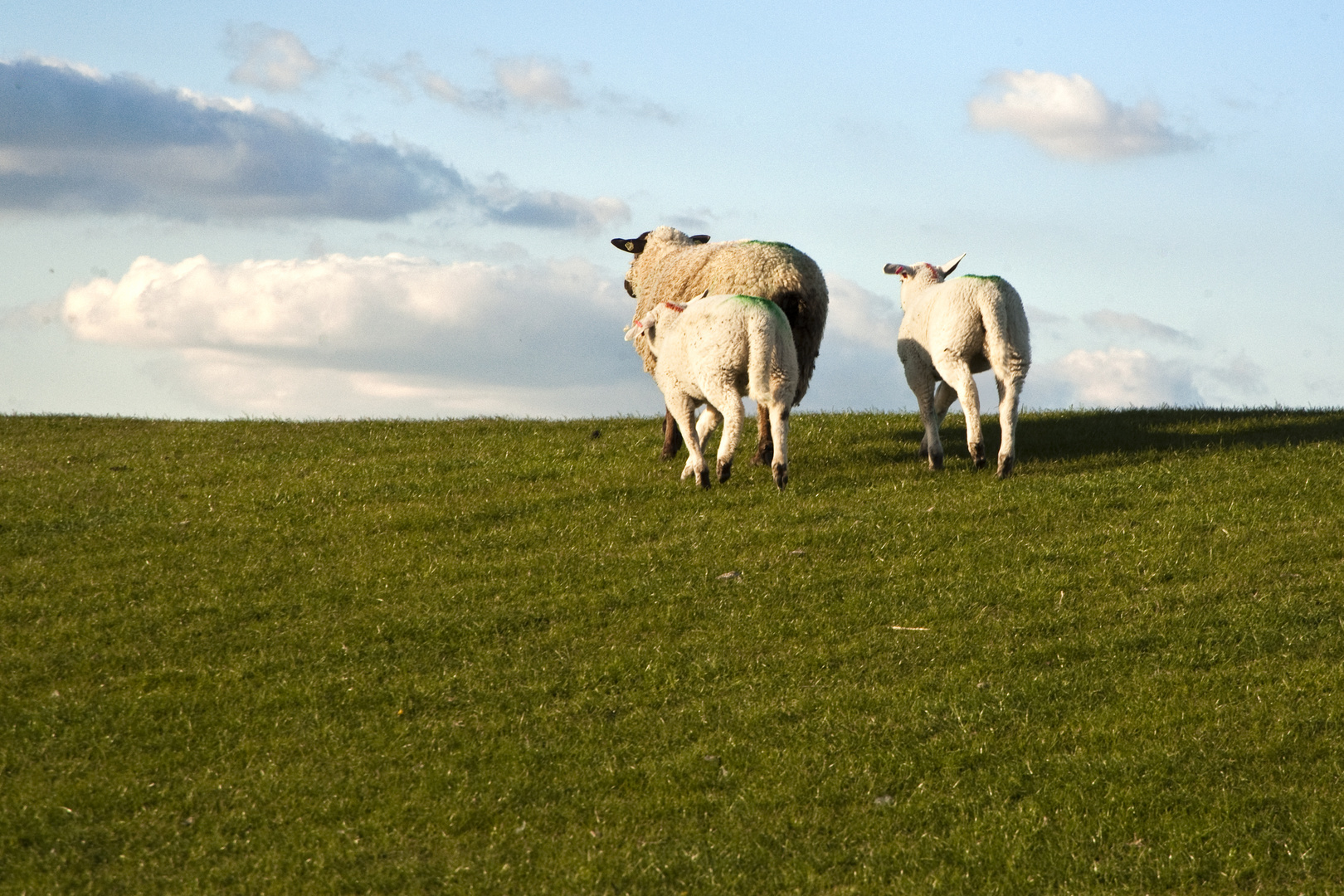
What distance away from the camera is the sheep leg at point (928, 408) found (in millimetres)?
18516

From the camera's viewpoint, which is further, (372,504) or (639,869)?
(372,504)

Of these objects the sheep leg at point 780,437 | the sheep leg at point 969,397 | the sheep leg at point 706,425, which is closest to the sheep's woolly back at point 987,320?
the sheep leg at point 969,397

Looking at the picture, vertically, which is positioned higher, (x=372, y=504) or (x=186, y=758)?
(x=372, y=504)

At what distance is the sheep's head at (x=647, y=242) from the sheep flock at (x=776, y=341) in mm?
1232

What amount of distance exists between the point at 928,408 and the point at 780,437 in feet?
10.3

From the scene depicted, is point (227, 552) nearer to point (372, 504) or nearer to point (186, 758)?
point (372, 504)

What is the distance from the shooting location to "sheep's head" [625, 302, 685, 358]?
59.0 feet

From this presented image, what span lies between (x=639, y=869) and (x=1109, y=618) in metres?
5.97

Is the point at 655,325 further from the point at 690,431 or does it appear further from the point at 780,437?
the point at 780,437

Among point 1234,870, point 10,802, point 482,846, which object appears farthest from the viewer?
point 10,802

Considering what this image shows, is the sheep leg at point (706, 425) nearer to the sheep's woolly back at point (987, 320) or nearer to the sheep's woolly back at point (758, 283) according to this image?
the sheep's woolly back at point (758, 283)

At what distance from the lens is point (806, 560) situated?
47.4 ft

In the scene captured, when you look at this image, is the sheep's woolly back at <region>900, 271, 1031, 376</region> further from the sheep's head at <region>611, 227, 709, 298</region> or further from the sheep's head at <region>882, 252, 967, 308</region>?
the sheep's head at <region>611, 227, 709, 298</region>

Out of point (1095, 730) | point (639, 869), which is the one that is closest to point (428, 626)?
point (639, 869)
